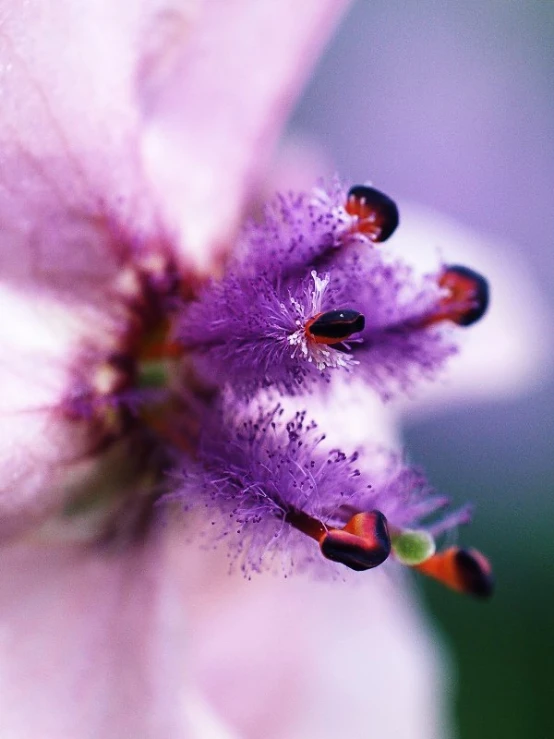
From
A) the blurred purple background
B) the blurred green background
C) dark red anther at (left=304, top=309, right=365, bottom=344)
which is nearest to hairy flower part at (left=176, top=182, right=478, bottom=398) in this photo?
dark red anther at (left=304, top=309, right=365, bottom=344)

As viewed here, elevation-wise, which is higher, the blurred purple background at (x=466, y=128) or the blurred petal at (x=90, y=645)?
the blurred purple background at (x=466, y=128)

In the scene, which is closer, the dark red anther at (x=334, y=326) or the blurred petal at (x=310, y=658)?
the dark red anther at (x=334, y=326)

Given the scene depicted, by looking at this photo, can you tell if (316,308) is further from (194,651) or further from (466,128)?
(466,128)

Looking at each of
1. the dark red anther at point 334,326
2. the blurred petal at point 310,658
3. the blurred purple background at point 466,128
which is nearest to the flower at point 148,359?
the dark red anther at point 334,326

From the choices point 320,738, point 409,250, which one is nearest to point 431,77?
point 409,250

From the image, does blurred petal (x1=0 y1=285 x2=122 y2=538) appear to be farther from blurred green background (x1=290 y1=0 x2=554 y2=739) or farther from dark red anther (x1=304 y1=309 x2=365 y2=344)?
blurred green background (x1=290 y1=0 x2=554 y2=739)

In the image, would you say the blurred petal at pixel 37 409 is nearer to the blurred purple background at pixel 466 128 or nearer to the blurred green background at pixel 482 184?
the blurred green background at pixel 482 184

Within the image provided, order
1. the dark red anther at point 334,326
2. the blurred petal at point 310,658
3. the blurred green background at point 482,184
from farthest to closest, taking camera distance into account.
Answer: the blurred green background at point 482,184 < the blurred petal at point 310,658 < the dark red anther at point 334,326
